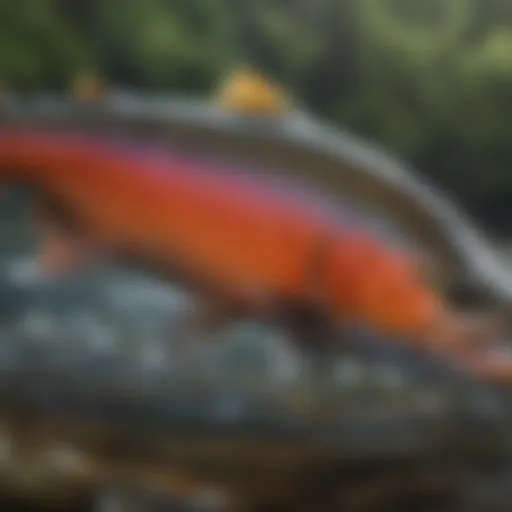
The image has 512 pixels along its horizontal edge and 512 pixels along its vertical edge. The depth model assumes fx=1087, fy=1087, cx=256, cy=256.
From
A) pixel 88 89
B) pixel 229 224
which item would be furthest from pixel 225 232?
pixel 88 89

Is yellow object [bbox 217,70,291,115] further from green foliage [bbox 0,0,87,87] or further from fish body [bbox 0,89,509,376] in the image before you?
green foliage [bbox 0,0,87,87]

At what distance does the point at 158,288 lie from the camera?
70 centimetres

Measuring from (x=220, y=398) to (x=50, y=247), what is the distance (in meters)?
0.15

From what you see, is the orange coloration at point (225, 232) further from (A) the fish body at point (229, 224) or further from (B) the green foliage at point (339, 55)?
(B) the green foliage at point (339, 55)

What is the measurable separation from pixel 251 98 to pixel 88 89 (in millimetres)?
111

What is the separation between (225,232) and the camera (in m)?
0.70

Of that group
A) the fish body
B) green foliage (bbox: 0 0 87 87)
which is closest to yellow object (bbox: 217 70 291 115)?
the fish body

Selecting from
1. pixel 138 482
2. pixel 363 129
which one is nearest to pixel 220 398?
pixel 138 482

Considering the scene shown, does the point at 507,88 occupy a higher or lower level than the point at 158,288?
higher

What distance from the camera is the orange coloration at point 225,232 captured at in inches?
27.1

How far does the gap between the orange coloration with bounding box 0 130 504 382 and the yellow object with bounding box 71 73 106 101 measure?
1.6 inches

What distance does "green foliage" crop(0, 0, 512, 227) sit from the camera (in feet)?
2.60

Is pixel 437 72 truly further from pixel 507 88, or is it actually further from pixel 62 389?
pixel 62 389

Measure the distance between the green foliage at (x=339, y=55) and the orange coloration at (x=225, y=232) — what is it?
11cm
